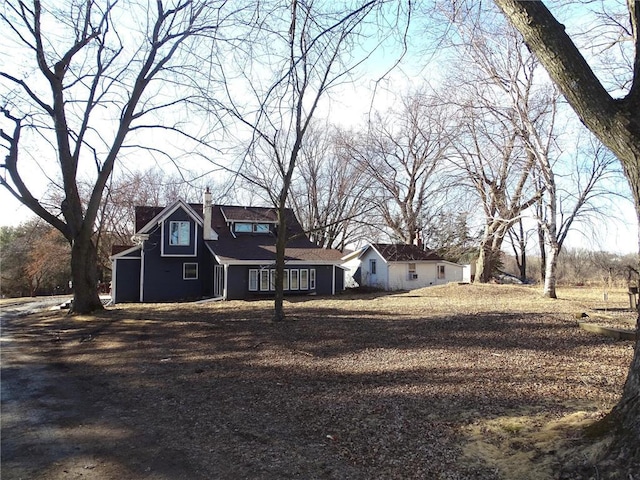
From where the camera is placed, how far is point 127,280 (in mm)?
27047

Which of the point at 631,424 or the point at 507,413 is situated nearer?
the point at 631,424

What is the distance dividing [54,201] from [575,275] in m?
44.1

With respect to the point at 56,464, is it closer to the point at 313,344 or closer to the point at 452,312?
the point at 313,344

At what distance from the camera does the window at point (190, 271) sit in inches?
1093

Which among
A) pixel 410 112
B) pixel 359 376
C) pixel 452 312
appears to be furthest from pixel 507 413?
pixel 410 112

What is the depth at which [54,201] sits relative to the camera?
2847 centimetres

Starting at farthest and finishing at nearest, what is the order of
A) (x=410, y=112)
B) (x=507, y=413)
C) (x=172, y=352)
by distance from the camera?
(x=410, y=112), (x=172, y=352), (x=507, y=413)

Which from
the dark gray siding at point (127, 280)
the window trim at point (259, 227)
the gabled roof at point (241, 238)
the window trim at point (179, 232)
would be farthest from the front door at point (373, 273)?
the dark gray siding at point (127, 280)

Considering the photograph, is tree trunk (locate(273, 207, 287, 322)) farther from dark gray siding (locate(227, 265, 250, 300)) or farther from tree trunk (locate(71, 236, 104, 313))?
dark gray siding (locate(227, 265, 250, 300))

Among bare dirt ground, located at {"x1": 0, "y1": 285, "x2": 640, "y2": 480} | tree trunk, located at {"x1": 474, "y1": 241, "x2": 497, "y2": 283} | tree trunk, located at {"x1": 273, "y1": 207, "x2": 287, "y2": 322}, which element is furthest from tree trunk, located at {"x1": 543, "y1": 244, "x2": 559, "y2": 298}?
tree trunk, located at {"x1": 273, "y1": 207, "x2": 287, "y2": 322}

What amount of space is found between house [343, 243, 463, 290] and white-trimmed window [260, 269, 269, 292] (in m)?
7.83

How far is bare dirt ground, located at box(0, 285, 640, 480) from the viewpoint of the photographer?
3.99 m

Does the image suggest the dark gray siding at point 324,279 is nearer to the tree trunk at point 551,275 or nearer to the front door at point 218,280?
the front door at point 218,280

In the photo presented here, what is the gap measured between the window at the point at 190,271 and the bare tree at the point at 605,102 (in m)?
25.5
